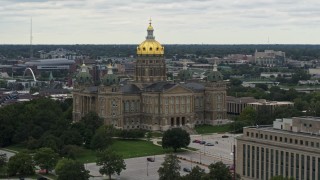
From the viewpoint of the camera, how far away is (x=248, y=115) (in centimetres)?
17488

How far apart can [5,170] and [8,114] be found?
138 ft

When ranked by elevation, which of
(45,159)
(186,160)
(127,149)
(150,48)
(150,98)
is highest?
(150,48)

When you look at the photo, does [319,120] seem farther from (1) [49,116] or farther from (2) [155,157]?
(1) [49,116]

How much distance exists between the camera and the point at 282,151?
102 meters

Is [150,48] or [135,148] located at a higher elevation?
[150,48]

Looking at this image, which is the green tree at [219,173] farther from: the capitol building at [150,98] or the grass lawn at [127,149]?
the capitol building at [150,98]

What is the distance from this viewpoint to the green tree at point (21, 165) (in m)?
118

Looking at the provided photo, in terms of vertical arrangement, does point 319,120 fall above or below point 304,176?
above

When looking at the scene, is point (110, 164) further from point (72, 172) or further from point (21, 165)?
point (21, 165)

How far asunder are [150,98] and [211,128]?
1664cm

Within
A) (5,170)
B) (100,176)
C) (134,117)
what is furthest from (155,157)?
(134,117)

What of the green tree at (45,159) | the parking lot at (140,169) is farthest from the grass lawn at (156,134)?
the green tree at (45,159)

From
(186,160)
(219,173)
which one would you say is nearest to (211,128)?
(186,160)

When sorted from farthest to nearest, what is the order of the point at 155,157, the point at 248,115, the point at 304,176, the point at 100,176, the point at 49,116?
the point at 248,115
the point at 49,116
the point at 155,157
the point at 100,176
the point at 304,176
